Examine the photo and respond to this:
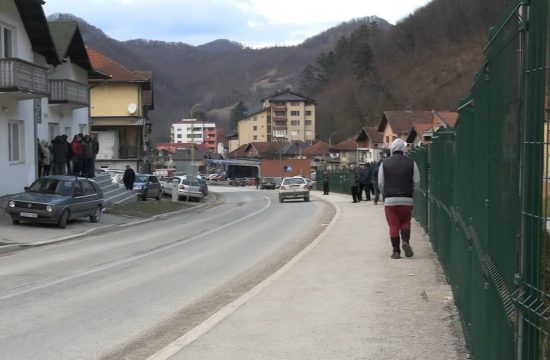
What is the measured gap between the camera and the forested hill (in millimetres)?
113375

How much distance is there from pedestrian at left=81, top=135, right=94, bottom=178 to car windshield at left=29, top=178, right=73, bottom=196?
700 cm

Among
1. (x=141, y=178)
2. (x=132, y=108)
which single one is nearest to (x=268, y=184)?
(x=132, y=108)

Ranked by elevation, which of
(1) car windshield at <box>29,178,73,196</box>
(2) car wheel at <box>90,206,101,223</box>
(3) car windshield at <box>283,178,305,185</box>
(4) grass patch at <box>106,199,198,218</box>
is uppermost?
(1) car windshield at <box>29,178,73,196</box>

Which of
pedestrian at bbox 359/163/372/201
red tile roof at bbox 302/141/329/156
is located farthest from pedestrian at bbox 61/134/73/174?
red tile roof at bbox 302/141/329/156

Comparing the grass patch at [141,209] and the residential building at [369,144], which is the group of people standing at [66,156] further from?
the residential building at [369,144]

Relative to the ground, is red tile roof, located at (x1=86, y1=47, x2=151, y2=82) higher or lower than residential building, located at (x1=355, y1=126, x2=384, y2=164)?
higher

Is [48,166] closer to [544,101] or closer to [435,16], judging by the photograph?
[544,101]

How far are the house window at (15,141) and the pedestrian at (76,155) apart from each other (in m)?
2.45

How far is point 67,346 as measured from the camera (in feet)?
21.2

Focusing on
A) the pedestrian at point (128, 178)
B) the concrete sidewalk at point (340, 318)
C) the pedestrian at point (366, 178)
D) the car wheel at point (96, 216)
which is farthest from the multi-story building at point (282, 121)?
the concrete sidewalk at point (340, 318)

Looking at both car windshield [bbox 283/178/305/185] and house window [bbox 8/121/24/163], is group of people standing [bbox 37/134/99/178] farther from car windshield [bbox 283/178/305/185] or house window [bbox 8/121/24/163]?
car windshield [bbox 283/178/305/185]

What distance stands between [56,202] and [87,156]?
8.54m

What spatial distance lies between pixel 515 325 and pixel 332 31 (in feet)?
664

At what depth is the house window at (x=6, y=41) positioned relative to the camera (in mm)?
24422
